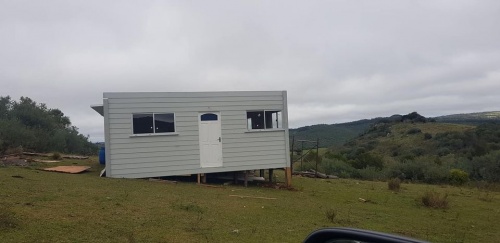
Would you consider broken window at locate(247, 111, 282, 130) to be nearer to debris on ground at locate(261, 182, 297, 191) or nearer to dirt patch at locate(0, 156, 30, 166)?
debris on ground at locate(261, 182, 297, 191)

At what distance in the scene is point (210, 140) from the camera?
14953mm

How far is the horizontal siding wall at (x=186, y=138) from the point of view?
14.0 m

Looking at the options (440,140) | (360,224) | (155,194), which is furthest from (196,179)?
(440,140)

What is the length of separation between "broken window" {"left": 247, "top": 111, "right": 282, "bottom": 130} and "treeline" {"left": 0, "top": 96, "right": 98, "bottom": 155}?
36.7 feet

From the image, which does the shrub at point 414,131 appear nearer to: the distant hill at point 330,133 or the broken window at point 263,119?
the distant hill at point 330,133

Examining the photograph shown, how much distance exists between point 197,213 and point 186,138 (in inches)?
221

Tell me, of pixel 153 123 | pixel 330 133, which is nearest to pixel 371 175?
pixel 153 123

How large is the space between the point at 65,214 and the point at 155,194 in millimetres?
3542

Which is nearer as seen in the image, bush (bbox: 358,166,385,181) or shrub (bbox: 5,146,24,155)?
shrub (bbox: 5,146,24,155)

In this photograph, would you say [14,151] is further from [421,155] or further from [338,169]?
[421,155]

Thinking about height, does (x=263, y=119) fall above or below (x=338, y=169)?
above

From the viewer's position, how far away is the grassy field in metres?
7.07

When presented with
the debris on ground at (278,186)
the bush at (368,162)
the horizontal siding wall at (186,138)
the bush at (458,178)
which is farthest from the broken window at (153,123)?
the bush at (368,162)

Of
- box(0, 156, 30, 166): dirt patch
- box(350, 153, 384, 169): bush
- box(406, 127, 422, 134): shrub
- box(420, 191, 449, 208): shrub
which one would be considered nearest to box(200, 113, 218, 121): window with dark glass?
box(0, 156, 30, 166): dirt patch
